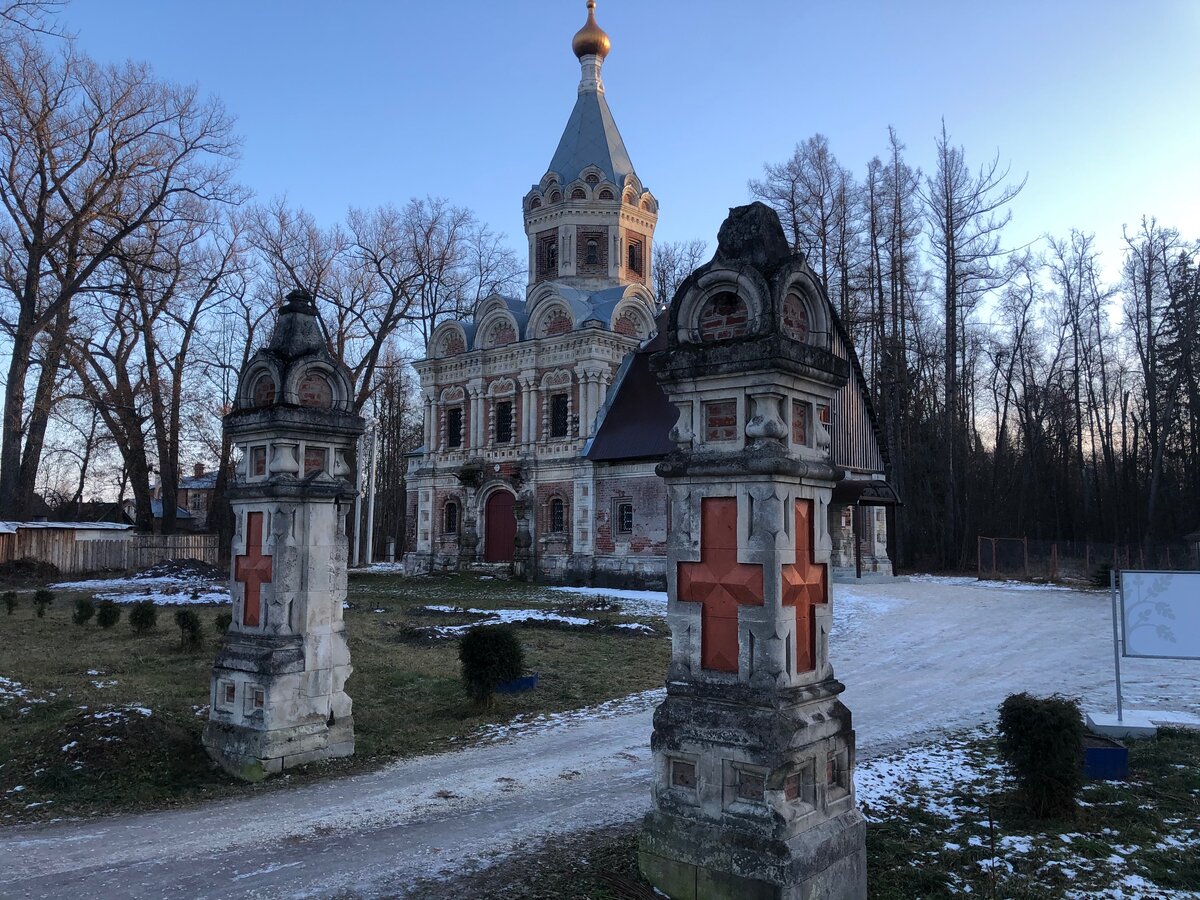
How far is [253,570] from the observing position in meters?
7.68

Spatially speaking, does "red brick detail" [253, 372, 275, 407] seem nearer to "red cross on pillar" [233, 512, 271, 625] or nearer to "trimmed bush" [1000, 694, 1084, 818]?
"red cross on pillar" [233, 512, 271, 625]

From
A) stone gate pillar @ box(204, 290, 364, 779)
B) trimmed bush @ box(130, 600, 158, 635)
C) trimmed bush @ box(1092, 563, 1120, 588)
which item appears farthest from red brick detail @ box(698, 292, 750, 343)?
trimmed bush @ box(1092, 563, 1120, 588)

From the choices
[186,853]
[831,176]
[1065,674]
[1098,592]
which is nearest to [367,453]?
[831,176]

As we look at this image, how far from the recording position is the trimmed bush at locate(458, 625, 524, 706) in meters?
9.84

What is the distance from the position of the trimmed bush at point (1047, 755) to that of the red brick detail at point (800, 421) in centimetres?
278

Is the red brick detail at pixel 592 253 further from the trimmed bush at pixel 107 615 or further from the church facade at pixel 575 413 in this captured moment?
the trimmed bush at pixel 107 615

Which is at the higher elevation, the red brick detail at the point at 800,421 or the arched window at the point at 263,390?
the arched window at the point at 263,390

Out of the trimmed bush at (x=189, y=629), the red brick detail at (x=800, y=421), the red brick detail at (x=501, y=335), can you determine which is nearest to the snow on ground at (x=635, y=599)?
the trimmed bush at (x=189, y=629)

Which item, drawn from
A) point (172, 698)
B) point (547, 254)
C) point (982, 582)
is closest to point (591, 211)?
point (547, 254)

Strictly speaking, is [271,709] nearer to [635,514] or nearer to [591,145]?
[635,514]

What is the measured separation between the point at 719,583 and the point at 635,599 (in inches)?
761

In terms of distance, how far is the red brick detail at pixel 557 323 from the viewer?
31172 mm

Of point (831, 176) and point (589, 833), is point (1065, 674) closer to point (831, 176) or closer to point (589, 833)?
point (589, 833)

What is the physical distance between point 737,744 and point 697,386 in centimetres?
197
